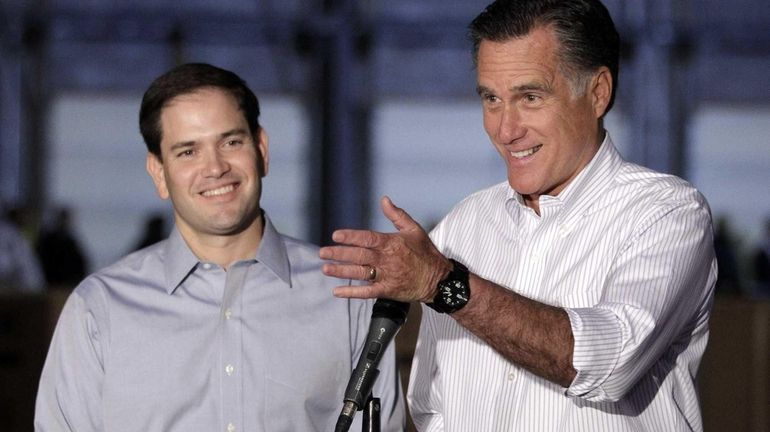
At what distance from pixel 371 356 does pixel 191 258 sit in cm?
75

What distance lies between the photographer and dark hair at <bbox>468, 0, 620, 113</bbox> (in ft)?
6.48

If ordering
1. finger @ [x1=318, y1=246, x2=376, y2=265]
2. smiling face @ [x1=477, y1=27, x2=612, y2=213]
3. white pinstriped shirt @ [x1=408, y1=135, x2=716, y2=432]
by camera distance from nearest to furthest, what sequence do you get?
finger @ [x1=318, y1=246, x2=376, y2=265] → white pinstriped shirt @ [x1=408, y1=135, x2=716, y2=432] → smiling face @ [x1=477, y1=27, x2=612, y2=213]

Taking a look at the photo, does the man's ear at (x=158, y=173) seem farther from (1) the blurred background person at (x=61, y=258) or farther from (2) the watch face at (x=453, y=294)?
(1) the blurred background person at (x=61, y=258)

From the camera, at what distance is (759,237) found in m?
11.9

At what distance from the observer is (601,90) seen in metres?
2.04

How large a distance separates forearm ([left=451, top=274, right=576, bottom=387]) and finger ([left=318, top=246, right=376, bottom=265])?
6.9 inches

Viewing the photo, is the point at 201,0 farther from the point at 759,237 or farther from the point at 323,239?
the point at 759,237

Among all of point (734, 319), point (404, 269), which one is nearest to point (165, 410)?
point (404, 269)

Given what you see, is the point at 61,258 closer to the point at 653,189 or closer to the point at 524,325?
the point at 653,189

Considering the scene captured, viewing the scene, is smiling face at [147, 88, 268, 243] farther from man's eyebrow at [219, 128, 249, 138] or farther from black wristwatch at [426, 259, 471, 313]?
black wristwatch at [426, 259, 471, 313]

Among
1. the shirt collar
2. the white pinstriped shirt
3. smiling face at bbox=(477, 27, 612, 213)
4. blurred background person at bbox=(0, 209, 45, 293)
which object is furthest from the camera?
blurred background person at bbox=(0, 209, 45, 293)

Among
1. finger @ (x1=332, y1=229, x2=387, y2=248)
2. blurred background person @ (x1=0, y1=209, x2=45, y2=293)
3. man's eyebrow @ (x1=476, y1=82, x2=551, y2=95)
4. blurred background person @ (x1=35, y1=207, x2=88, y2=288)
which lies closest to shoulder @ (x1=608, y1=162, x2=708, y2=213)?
man's eyebrow @ (x1=476, y1=82, x2=551, y2=95)

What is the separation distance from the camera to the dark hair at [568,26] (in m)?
1.98

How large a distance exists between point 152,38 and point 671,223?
10807 mm
